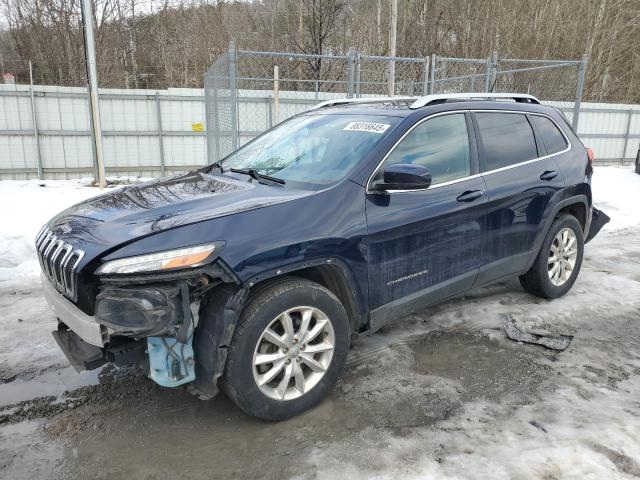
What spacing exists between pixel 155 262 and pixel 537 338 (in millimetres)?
3076

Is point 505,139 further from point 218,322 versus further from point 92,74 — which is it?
point 92,74

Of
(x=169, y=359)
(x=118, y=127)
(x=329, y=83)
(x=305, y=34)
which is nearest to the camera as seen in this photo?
(x=169, y=359)

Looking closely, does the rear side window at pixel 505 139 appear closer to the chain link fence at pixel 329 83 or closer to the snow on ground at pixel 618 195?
the chain link fence at pixel 329 83

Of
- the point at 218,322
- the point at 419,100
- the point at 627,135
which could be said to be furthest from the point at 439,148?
the point at 627,135

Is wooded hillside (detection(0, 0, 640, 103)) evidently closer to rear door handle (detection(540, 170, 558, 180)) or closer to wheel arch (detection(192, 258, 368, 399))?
rear door handle (detection(540, 170, 558, 180))

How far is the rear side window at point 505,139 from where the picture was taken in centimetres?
→ 403

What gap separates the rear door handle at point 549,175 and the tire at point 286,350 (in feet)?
7.89

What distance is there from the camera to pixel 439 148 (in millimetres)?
3719

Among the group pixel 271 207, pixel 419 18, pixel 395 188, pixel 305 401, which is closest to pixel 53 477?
pixel 305 401

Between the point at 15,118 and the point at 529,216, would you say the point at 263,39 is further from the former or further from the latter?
the point at 529,216

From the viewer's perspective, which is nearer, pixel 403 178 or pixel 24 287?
pixel 403 178

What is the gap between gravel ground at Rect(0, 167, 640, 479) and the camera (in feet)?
8.43

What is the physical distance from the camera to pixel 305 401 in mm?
2992

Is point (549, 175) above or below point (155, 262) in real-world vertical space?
above
